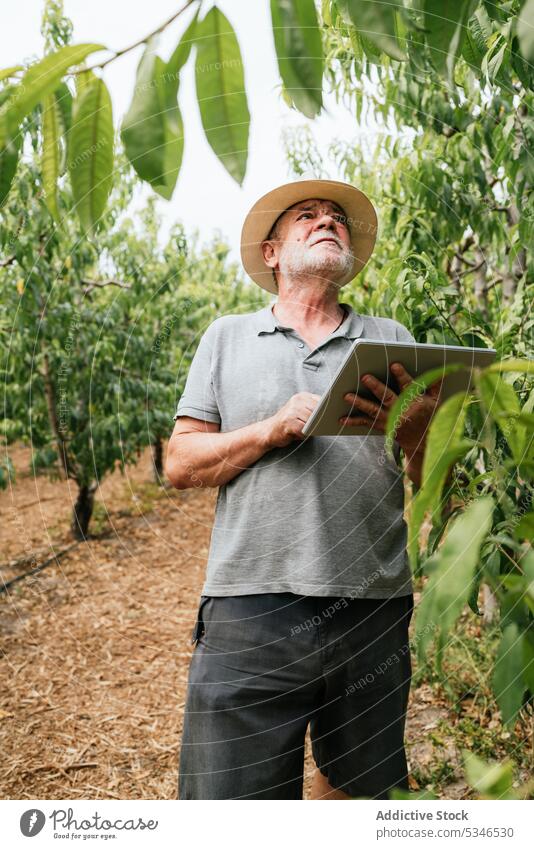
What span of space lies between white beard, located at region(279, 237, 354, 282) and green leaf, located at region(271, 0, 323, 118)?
0.90m

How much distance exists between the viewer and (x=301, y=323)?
4.50 ft

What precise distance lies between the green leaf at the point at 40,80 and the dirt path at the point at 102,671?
1.58 meters

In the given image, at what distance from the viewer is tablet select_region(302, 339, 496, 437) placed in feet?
2.69

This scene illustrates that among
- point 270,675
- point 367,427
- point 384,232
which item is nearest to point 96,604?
point 384,232

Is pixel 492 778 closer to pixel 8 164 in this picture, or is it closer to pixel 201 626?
pixel 8 164

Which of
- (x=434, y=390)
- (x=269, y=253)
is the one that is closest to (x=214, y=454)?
(x=434, y=390)

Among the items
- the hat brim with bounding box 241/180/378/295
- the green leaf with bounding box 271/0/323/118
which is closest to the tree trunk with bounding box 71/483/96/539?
the hat brim with bounding box 241/180/378/295

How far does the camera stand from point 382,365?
88cm

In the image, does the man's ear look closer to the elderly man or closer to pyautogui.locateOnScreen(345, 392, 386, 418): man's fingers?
the elderly man

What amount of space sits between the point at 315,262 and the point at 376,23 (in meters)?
0.92

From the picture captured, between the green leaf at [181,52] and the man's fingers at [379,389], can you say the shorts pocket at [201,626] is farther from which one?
the green leaf at [181,52]
